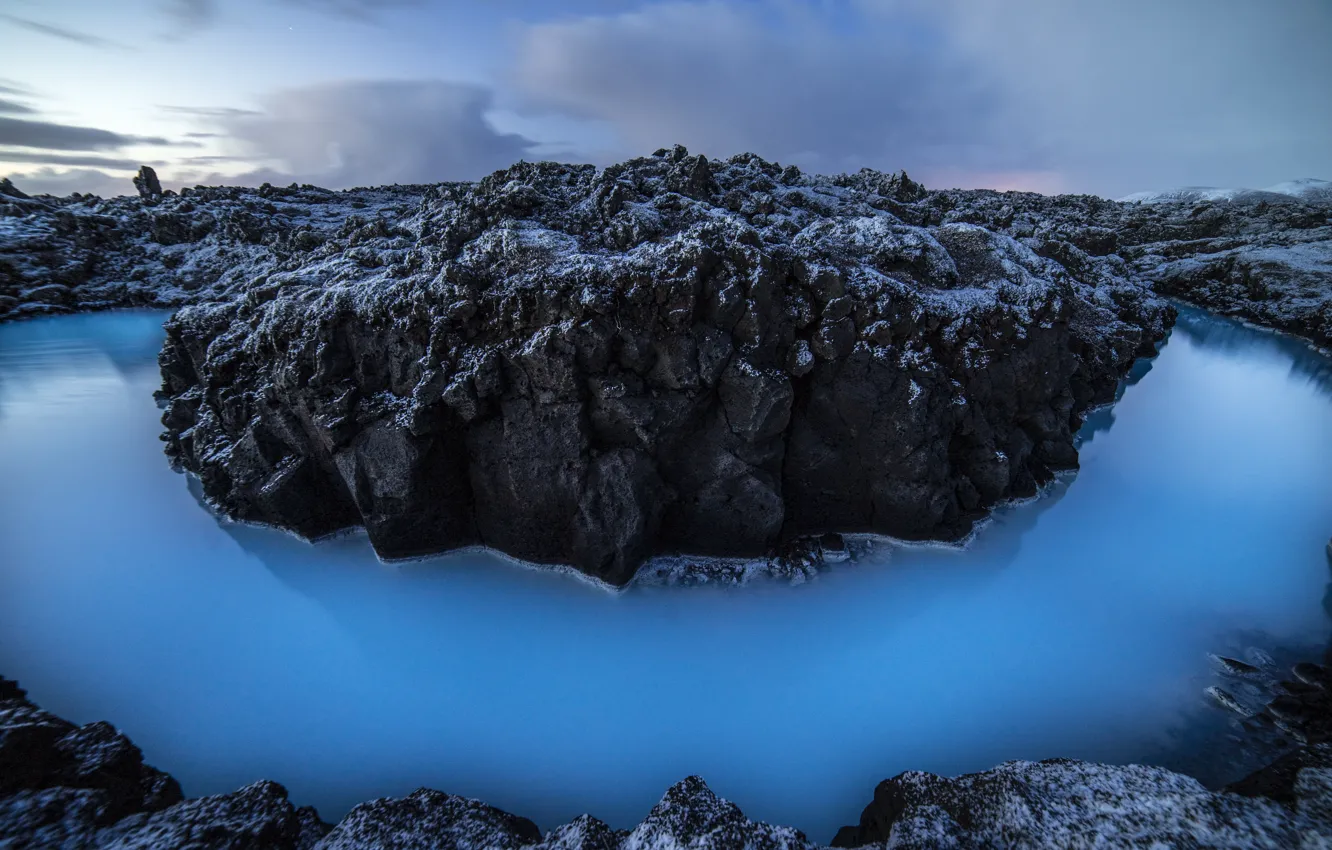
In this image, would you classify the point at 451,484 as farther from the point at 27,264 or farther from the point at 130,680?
the point at 27,264

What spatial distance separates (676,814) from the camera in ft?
24.6

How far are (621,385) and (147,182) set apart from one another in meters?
86.8

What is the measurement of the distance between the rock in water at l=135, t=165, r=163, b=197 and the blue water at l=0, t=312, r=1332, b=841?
231 feet

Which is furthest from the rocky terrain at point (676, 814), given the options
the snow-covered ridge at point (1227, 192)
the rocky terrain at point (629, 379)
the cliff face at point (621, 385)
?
the snow-covered ridge at point (1227, 192)

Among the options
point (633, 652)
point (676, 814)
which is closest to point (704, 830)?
point (676, 814)

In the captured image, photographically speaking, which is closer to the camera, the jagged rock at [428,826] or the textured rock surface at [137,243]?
the jagged rock at [428,826]

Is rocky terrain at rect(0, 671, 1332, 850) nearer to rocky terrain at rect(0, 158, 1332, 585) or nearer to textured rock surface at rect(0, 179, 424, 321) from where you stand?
rocky terrain at rect(0, 158, 1332, 585)

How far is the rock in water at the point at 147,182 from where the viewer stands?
217 ft

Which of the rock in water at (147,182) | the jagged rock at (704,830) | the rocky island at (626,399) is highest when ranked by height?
the rock in water at (147,182)

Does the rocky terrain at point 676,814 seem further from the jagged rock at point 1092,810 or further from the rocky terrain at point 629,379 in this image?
the rocky terrain at point 629,379

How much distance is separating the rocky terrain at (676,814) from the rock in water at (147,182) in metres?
85.0

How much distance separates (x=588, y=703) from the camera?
434 inches

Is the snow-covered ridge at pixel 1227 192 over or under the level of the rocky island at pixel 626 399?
over

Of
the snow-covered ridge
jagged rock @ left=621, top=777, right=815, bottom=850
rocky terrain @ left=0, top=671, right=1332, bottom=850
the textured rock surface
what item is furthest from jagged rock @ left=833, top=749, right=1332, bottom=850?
the snow-covered ridge
